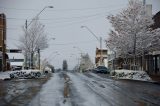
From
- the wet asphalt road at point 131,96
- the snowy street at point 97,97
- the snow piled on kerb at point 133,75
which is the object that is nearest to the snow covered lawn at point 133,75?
the snow piled on kerb at point 133,75

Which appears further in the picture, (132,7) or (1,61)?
(1,61)

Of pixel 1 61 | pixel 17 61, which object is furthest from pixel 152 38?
pixel 17 61

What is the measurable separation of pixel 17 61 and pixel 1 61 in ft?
110

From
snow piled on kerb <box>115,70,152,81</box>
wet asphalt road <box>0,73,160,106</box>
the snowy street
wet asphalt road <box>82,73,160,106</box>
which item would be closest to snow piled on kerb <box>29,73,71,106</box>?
the snowy street

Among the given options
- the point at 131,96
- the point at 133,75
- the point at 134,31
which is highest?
the point at 134,31

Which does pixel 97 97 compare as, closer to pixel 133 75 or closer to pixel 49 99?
pixel 49 99

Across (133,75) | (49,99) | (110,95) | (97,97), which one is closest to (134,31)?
(133,75)

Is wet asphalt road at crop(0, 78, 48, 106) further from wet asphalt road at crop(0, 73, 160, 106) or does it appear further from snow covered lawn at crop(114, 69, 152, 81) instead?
snow covered lawn at crop(114, 69, 152, 81)

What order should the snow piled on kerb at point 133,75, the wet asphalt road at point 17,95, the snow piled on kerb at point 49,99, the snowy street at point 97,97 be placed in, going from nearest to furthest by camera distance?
the snow piled on kerb at point 49,99
the snowy street at point 97,97
the wet asphalt road at point 17,95
the snow piled on kerb at point 133,75

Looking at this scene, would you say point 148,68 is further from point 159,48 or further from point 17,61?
point 17,61

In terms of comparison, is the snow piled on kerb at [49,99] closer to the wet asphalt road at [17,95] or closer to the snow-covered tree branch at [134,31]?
the wet asphalt road at [17,95]

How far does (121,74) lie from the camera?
5109 cm

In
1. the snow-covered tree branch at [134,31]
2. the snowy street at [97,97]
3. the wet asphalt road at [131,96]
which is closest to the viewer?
the snowy street at [97,97]

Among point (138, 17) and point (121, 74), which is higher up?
point (138, 17)
